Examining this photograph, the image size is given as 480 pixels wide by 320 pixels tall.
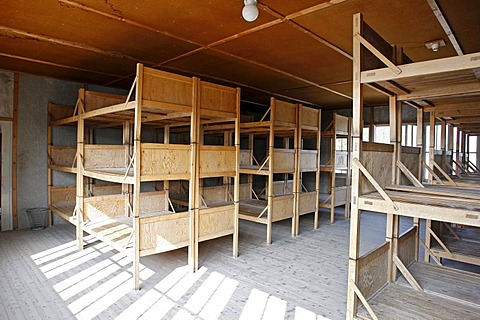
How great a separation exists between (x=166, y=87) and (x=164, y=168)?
89 cm

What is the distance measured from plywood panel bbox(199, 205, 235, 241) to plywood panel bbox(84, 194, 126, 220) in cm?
179

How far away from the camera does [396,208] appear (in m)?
2.14

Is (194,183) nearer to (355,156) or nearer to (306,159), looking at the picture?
(355,156)

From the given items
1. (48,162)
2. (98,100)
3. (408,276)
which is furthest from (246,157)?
(408,276)

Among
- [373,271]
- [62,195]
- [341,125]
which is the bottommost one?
[373,271]

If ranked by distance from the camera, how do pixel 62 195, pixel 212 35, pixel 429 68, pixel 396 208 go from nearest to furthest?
1. pixel 429 68
2. pixel 396 208
3. pixel 212 35
4. pixel 62 195

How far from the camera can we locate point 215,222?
3947 millimetres

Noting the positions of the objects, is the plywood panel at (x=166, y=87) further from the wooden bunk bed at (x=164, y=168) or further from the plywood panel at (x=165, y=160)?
the plywood panel at (x=165, y=160)

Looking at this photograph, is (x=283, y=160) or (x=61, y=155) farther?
(x=61, y=155)

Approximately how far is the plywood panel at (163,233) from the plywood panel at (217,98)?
1.39 meters

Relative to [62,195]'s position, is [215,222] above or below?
below

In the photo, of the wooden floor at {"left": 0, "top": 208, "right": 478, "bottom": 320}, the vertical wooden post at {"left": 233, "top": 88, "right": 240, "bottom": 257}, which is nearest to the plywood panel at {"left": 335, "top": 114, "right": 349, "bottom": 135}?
the wooden floor at {"left": 0, "top": 208, "right": 478, "bottom": 320}

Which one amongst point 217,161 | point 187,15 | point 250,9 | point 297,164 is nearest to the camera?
point 250,9

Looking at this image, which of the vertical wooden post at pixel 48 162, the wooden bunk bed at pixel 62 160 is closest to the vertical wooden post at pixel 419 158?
the wooden bunk bed at pixel 62 160
